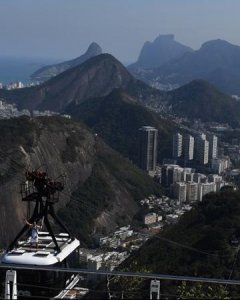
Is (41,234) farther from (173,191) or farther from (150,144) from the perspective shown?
(150,144)

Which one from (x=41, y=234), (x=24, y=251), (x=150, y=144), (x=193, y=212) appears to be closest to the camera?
(x=24, y=251)

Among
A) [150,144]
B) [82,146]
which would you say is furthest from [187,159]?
[82,146]

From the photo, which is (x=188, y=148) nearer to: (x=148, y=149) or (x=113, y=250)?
(x=148, y=149)

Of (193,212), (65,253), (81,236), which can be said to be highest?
(65,253)

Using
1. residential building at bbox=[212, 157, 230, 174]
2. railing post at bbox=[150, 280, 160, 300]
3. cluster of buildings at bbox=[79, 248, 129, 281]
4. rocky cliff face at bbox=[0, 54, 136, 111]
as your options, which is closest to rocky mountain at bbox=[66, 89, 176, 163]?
residential building at bbox=[212, 157, 230, 174]

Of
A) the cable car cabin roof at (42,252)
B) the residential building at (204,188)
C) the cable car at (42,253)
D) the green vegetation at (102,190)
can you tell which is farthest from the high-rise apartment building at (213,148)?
the cable car at (42,253)

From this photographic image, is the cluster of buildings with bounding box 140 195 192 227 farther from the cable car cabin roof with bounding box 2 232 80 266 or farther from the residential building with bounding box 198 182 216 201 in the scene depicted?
the cable car cabin roof with bounding box 2 232 80 266

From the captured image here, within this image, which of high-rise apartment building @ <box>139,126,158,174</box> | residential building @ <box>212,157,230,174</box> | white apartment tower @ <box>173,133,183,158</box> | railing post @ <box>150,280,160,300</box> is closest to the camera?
railing post @ <box>150,280,160,300</box>

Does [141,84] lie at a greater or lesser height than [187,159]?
greater
